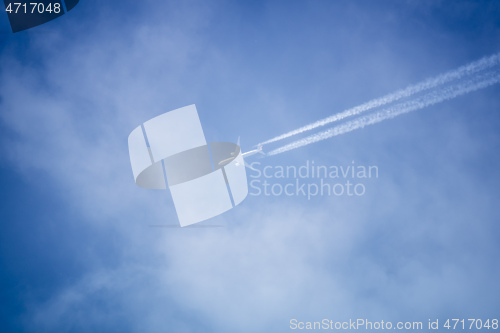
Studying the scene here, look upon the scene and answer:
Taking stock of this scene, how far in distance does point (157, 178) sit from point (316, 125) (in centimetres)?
795

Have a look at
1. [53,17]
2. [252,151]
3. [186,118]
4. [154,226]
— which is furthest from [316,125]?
[53,17]

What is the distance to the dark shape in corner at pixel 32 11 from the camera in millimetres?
15844

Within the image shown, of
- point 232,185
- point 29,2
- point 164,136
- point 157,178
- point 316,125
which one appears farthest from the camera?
point 316,125

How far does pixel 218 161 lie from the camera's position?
12953 millimetres

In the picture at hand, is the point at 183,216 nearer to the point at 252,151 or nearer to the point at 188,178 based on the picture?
the point at 188,178

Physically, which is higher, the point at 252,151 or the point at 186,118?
the point at 252,151

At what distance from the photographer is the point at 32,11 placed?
1616 centimetres

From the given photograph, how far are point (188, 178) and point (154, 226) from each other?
640cm

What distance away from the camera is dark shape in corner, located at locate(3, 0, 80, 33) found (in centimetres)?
1584

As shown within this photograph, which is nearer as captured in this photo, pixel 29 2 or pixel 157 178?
pixel 157 178

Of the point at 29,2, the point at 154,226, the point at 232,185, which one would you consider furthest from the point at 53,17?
the point at 232,185

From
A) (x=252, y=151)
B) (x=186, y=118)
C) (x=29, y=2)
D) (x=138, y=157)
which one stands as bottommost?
(x=138, y=157)

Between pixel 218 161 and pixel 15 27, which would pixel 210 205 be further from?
pixel 15 27

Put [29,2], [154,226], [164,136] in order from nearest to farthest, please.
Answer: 1. [164,136]
2. [29,2]
3. [154,226]
